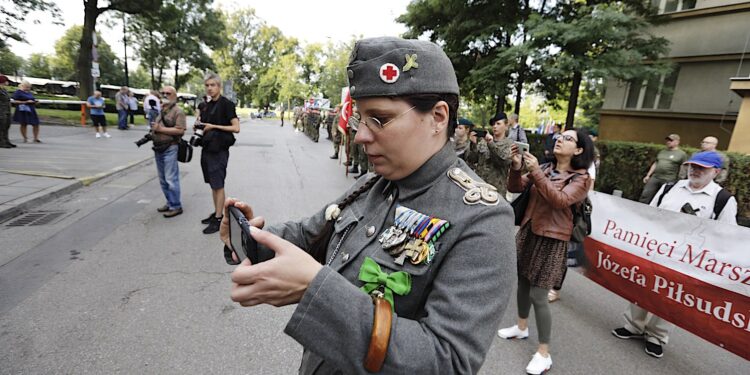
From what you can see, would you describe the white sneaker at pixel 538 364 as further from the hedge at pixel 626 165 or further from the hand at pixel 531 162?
the hedge at pixel 626 165

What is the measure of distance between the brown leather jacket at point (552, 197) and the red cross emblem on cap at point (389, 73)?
2.09 metres

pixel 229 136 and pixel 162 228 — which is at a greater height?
pixel 229 136

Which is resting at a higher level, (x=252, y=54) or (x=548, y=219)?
(x=252, y=54)

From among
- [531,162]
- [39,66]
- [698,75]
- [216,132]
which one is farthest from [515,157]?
[39,66]

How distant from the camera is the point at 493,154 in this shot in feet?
21.1

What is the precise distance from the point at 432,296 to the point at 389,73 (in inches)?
24.8

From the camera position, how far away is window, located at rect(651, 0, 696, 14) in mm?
15953

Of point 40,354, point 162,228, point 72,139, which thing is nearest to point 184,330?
point 40,354

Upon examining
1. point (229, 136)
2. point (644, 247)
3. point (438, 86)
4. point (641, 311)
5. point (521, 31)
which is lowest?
point (641, 311)

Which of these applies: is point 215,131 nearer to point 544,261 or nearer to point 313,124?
point 544,261

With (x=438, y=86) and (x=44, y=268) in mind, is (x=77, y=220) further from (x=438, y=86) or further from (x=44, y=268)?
(x=438, y=86)

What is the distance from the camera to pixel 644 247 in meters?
3.23

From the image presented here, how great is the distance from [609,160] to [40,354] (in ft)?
42.4

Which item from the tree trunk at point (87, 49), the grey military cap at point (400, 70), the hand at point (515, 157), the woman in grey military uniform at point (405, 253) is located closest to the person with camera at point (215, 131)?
the hand at point (515, 157)
